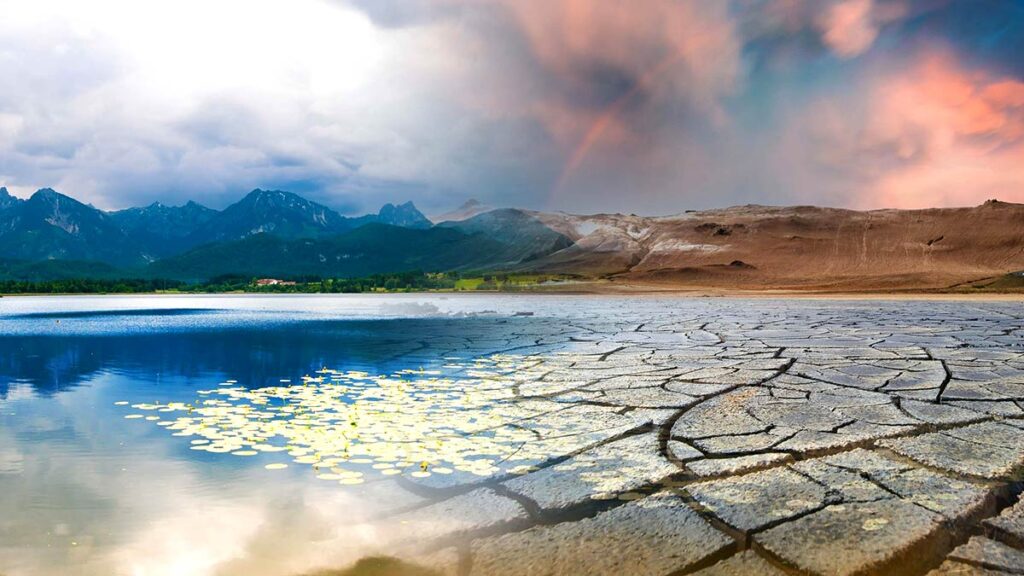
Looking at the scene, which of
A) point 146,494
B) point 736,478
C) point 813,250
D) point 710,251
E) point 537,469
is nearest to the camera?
point 736,478

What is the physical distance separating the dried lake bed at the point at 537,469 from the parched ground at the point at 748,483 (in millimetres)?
21

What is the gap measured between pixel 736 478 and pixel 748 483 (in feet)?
0.42

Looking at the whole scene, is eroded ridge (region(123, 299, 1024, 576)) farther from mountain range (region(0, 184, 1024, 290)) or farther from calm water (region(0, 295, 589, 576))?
mountain range (region(0, 184, 1024, 290))

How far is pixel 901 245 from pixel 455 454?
337 feet

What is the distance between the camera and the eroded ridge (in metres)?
3.18

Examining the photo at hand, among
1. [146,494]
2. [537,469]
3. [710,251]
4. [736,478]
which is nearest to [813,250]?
[710,251]

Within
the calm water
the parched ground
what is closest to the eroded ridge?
the parched ground

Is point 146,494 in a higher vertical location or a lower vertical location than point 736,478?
lower

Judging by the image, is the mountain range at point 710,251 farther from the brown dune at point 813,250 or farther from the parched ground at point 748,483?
the parched ground at point 748,483

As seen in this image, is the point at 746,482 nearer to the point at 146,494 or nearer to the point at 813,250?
the point at 146,494

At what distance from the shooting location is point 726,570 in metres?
3.01

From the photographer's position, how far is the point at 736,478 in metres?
4.28

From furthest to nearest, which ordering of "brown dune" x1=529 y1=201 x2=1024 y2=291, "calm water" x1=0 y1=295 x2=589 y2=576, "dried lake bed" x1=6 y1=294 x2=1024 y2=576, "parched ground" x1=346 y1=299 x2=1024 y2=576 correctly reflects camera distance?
"brown dune" x1=529 y1=201 x2=1024 y2=291 < "calm water" x1=0 y1=295 x2=589 y2=576 < "dried lake bed" x1=6 y1=294 x2=1024 y2=576 < "parched ground" x1=346 y1=299 x2=1024 y2=576

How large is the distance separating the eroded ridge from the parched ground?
0.6 inches
